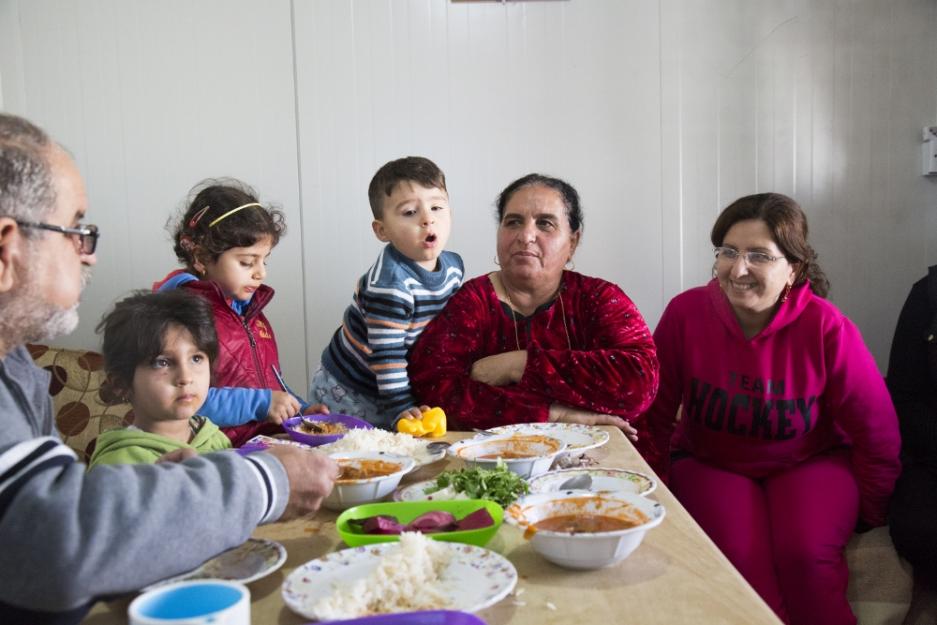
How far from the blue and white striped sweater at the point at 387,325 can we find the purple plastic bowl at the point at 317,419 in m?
0.28

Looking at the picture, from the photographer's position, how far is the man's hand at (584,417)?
87.9 inches

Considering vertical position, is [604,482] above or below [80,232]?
below

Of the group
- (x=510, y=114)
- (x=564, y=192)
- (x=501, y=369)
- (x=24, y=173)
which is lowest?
(x=501, y=369)

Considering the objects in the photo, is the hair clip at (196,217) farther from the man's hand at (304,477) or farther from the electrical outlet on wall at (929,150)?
the electrical outlet on wall at (929,150)

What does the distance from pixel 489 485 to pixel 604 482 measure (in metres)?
Answer: 0.20

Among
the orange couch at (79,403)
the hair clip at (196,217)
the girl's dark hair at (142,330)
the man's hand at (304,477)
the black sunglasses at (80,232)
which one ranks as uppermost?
the hair clip at (196,217)

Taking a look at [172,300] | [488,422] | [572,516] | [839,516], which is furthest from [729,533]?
[172,300]

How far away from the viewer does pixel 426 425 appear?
201 centimetres

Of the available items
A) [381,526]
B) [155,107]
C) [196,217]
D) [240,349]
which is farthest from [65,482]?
[155,107]

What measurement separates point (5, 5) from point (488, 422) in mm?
3012

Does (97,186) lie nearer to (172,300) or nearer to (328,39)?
(328,39)

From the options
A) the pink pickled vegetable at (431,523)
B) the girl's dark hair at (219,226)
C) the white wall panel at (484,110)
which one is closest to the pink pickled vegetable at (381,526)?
the pink pickled vegetable at (431,523)

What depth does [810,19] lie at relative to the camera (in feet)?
11.5

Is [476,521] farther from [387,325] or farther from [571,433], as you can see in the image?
[387,325]
